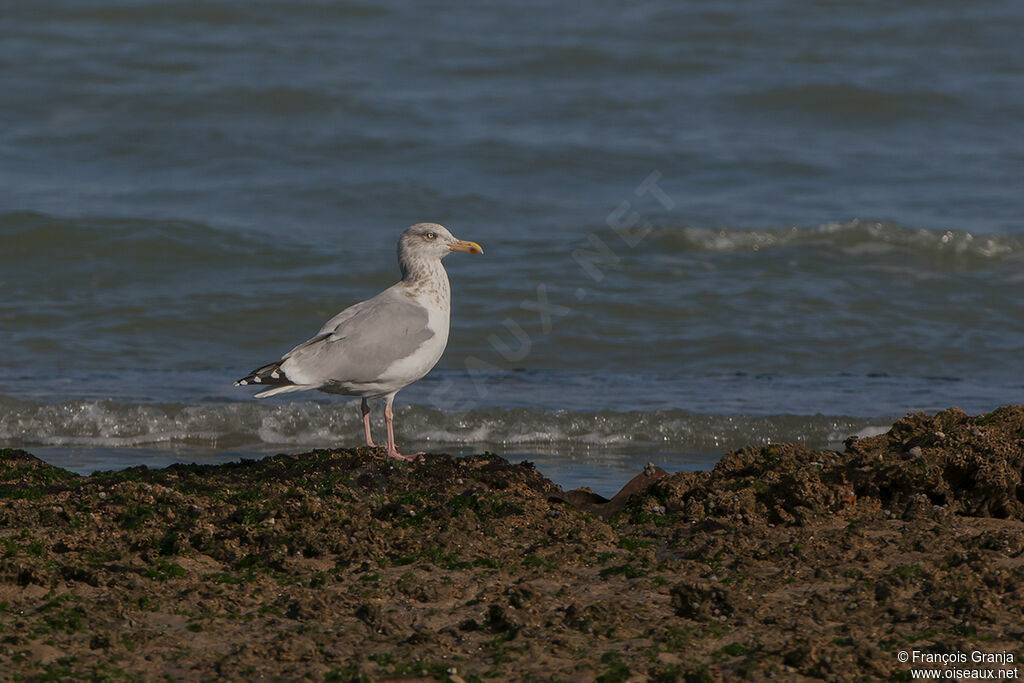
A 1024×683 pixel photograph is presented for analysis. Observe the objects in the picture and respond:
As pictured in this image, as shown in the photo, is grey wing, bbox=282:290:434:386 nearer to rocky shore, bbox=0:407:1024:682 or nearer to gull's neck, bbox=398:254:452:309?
gull's neck, bbox=398:254:452:309

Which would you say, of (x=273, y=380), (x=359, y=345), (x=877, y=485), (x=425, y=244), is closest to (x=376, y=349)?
(x=359, y=345)

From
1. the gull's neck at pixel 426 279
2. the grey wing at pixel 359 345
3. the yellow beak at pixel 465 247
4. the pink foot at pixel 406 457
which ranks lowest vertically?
the pink foot at pixel 406 457

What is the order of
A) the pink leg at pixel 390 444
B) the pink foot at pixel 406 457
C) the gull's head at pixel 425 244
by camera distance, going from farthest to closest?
1. the gull's head at pixel 425 244
2. the pink leg at pixel 390 444
3. the pink foot at pixel 406 457

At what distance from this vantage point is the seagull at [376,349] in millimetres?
6230

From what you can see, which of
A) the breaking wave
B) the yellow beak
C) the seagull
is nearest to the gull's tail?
the seagull

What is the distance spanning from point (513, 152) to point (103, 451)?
30.5 feet

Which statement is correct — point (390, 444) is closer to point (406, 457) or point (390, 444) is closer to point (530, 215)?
point (406, 457)

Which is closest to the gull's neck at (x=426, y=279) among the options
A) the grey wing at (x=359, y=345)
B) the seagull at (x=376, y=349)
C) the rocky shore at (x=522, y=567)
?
the seagull at (x=376, y=349)

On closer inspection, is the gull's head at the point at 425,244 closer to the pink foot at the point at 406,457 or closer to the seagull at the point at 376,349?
the seagull at the point at 376,349

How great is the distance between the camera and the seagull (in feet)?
20.4

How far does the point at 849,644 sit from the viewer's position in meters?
3.75

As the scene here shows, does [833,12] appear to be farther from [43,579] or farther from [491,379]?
[43,579]

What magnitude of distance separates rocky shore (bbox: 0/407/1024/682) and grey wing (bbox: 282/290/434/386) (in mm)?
691

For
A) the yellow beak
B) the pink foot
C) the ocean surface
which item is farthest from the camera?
the ocean surface
